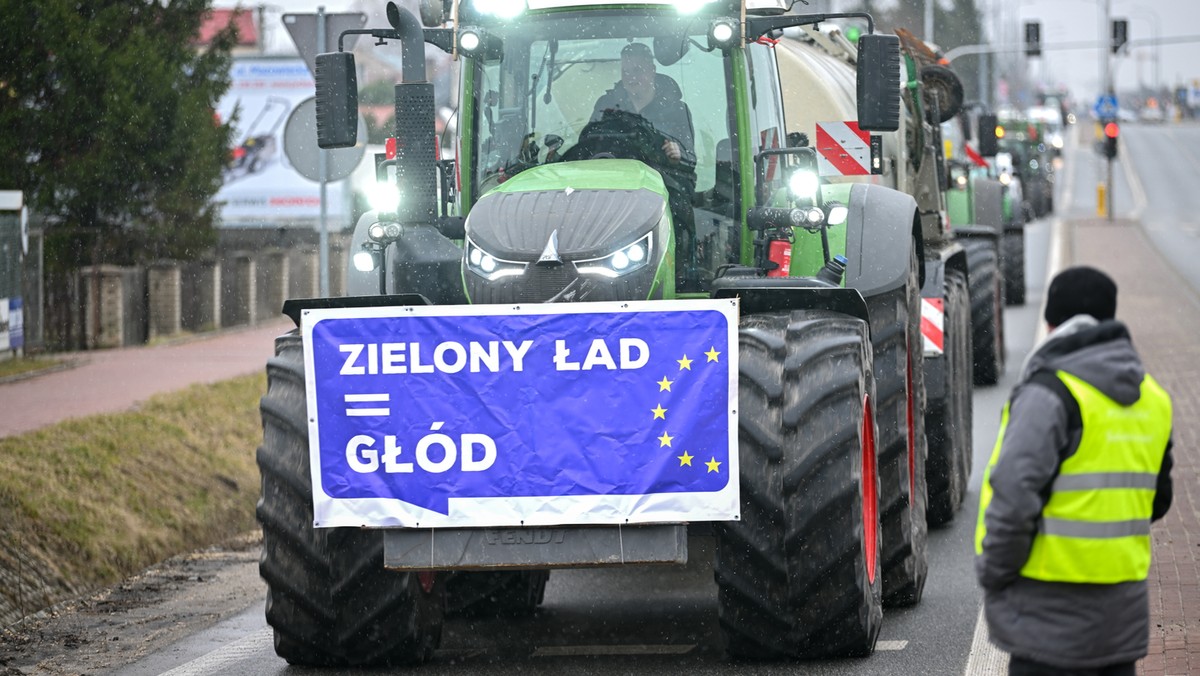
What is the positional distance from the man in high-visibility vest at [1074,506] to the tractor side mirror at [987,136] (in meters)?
14.8

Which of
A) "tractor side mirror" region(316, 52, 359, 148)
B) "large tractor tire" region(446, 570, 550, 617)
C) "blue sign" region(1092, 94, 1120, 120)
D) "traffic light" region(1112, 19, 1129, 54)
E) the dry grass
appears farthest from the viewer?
"blue sign" region(1092, 94, 1120, 120)

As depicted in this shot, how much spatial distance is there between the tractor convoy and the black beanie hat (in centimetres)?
221

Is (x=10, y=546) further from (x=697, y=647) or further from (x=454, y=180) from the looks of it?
(x=697, y=647)

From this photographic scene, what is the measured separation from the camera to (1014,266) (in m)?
27.1

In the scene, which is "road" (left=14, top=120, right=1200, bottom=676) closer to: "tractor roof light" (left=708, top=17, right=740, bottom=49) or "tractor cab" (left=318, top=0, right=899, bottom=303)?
"tractor cab" (left=318, top=0, right=899, bottom=303)

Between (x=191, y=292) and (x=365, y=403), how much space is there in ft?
60.5

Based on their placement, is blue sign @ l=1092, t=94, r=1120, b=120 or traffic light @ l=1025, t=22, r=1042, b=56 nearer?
traffic light @ l=1025, t=22, r=1042, b=56

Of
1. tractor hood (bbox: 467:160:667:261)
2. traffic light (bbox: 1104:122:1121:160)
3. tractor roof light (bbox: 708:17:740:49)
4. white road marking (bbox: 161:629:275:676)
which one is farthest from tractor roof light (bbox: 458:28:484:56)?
traffic light (bbox: 1104:122:1121:160)

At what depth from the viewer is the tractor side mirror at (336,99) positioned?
26.3ft

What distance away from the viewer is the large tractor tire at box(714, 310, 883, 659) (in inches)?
274

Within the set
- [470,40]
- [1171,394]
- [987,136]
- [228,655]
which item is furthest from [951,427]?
[987,136]

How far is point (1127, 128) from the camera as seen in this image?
126562 millimetres

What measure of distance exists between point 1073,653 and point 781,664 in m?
2.72

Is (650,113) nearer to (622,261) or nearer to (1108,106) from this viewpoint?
(622,261)
